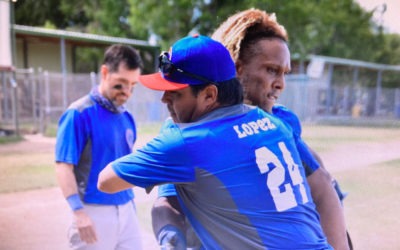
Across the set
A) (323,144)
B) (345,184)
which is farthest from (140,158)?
(323,144)

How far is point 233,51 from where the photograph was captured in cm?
167

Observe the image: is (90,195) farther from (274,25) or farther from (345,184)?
→ (345,184)

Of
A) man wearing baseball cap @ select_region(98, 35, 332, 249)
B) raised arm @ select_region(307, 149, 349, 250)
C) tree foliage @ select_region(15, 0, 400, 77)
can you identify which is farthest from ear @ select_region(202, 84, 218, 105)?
tree foliage @ select_region(15, 0, 400, 77)

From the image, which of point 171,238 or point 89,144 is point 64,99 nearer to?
point 89,144

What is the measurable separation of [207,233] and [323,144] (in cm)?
814

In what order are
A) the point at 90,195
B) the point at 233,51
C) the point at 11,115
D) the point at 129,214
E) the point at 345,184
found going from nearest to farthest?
the point at 233,51, the point at 90,195, the point at 129,214, the point at 345,184, the point at 11,115

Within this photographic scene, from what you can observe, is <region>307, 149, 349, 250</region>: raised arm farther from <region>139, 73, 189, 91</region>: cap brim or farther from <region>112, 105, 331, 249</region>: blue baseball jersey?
<region>139, 73, 189, 91</region>: cap brim

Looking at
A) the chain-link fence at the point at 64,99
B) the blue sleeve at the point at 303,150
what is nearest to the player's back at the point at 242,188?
the blue sleeve at the point at 303,150

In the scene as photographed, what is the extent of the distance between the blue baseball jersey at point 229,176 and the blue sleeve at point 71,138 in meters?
1.10

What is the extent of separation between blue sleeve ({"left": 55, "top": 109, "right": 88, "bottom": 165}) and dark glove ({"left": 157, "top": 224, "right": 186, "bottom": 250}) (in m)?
1.07

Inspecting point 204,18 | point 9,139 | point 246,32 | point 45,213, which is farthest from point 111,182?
point 204,18

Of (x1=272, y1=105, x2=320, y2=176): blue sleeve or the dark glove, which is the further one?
(x1=272, y1=105, x2=320, y2=176): blue sleeve

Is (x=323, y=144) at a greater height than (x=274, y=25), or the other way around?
(x=274, y=25)

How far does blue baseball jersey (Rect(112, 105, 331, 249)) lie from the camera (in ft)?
4.05
